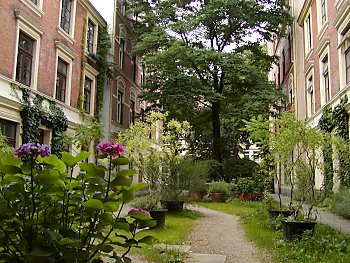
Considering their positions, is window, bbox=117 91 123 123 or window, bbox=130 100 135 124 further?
window, bbox=130 100 135 124

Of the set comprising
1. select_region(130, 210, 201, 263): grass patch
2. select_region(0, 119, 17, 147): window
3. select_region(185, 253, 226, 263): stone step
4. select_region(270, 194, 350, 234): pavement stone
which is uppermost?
select_region(0, 119, 17, 147): window

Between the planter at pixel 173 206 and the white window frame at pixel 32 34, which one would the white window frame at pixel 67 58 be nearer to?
the white window frame at pixel 32 34

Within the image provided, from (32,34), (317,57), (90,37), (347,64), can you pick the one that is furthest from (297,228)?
(90,37)

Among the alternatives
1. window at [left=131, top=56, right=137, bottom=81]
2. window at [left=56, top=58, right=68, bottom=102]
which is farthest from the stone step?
window at [left=131, top=56, right=137, bottom=81]

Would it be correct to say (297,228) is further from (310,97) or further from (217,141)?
(310,97)

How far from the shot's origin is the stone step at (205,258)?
238 inches

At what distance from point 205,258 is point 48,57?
39.5 ft

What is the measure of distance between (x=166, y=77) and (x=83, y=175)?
715 inches

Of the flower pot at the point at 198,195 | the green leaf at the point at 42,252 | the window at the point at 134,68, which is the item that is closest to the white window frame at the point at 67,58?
the flower pot at the point at 198,195

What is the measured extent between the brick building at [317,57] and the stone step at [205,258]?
4.92 m

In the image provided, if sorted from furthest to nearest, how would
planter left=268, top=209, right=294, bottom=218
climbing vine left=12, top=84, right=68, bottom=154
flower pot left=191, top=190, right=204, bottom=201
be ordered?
flower pot left=191, top=190, right=204, bottom=201 → climbing vine left=12, top=84, right=68, bottom=154 → planter left=268, top=209, right=294, bottom=218

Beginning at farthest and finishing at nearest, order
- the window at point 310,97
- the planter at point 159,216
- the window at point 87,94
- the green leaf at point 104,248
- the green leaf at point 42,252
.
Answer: the window at point 310,97 → the window at point 87,94 → the planter at point 159,216 → the green leaf at point 104,248 → the green leaf at point 42,252

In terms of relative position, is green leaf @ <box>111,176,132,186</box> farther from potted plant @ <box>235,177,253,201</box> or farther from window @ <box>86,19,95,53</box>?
window @ <box>86,19,95,53</box>

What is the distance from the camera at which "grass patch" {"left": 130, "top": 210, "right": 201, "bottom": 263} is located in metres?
6.09
